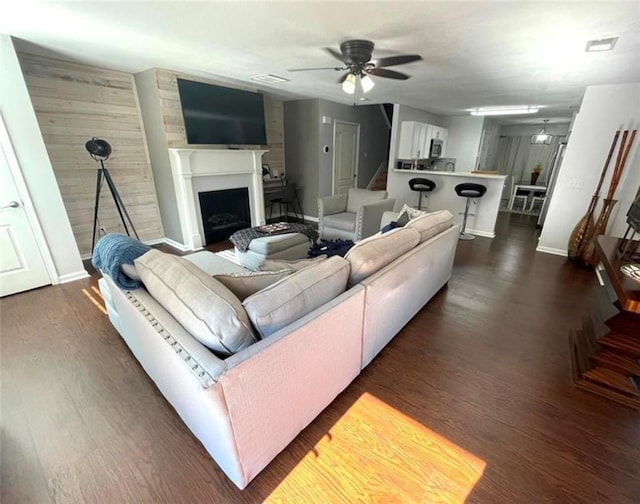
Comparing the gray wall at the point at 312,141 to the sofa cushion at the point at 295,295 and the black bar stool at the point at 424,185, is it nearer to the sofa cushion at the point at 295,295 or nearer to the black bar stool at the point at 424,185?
the black bar stool at the point at 424,185

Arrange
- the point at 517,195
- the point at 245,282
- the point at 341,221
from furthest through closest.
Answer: the point at 517,195, the point at 341,221, the point at 245,282

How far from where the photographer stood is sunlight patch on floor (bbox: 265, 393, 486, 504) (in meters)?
1.22

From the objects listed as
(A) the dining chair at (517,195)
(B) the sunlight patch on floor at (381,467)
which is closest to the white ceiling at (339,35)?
(B) the sunlight patch on floor at (381,467)

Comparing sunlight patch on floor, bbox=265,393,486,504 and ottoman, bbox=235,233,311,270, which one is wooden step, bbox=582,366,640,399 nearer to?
sunlight patch on floor, bbox=265,393,486,504

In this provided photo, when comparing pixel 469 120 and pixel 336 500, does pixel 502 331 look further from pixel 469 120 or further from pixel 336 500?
pixel 469 120

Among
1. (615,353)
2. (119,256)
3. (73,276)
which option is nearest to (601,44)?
(615,353)

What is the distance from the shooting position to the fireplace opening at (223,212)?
4.34 m

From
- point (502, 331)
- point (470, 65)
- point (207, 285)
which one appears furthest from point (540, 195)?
point (207, 285)

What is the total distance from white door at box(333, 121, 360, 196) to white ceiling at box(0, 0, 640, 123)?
246 centimetres

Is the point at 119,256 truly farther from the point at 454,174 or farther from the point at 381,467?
the point at 454,174

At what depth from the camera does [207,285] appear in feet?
3.88

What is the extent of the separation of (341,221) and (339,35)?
86.8 inches

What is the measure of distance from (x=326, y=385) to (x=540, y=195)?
26.1ft

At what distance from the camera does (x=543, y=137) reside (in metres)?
7.35
